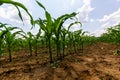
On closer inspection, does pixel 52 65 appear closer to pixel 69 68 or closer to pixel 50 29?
pixel 69 68

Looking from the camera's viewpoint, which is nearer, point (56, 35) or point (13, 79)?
point (13, 79)

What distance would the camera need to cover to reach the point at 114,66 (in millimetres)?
3996

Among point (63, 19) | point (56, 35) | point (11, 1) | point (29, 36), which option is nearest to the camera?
point (11, 1)

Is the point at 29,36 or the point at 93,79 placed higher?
the point at 29,36

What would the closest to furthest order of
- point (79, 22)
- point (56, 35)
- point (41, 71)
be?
point (41, 71) → point (56, 35) → point (79, 22)

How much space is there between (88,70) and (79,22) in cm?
109

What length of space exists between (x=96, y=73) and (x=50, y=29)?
98 centimetres

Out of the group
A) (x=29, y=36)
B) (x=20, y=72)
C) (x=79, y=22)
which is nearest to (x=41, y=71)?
(x=20, y=72)

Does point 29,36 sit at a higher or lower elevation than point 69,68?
higher

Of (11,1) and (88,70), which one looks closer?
(11,1)

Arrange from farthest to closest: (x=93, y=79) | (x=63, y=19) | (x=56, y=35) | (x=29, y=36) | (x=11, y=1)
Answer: (x=29, y=36) → (x=56, y=35) → (x=63, y=19) → (x=93, y=79) → (x=11, y=1)

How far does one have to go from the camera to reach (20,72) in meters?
3.40

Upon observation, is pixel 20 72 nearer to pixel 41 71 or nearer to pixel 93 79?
pixel 41 71

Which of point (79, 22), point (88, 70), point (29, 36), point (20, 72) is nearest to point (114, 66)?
point (88, 70)
